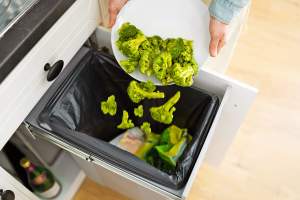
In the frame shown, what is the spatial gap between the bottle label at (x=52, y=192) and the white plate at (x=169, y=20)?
521mm

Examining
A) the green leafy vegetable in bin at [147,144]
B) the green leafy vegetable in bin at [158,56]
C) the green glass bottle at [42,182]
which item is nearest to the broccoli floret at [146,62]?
the green leafy vegetable in bin at [158,56]

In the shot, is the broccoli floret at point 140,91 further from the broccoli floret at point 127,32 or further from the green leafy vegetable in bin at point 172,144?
the green leafy vegetable in bin at point 172,144

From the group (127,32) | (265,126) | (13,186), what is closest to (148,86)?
(127,32)

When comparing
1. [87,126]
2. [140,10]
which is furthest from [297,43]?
[87,126]

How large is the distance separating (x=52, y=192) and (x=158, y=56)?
Answer: 63cm

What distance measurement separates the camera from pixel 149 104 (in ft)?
3.22

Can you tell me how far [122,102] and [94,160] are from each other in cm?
30

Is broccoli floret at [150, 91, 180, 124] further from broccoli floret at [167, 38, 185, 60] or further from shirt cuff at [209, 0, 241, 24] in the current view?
shirt cuff at [209, 0, 241, 24]

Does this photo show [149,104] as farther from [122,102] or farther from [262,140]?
[262,140]

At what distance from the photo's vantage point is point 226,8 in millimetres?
729

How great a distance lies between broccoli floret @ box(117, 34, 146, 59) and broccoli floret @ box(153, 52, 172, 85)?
0.05 meters

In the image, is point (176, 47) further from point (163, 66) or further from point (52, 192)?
point (52, 192)

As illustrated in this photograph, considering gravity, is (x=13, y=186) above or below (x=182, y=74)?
below

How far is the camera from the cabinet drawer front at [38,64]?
65cm
